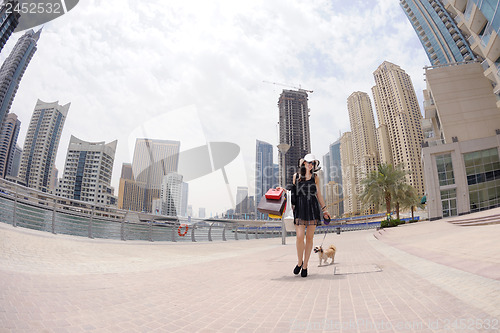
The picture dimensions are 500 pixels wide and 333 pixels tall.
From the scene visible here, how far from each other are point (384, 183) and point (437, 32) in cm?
7430

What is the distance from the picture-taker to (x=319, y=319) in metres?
1.72

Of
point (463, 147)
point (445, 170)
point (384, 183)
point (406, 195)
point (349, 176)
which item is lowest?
point (406, 195)

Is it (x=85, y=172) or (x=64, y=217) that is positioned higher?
(x=85, y=172)

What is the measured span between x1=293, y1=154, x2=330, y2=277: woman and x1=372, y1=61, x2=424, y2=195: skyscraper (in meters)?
91.3

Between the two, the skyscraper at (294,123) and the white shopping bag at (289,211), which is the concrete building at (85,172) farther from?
the white shopping bag at (289,211)

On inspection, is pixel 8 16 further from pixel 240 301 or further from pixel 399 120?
pixel 399 120

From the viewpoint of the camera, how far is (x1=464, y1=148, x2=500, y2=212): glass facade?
26516 mm

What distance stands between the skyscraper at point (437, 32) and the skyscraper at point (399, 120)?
44.3 feet

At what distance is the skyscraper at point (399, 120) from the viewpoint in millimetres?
80562

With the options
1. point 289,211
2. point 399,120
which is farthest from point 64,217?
point 399,120

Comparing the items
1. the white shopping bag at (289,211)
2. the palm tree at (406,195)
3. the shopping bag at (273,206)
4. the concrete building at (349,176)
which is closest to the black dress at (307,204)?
the shopping bag at (273,206)

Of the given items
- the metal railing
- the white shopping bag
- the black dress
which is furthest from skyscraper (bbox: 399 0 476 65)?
the metal railing

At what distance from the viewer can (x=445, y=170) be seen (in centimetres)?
2923

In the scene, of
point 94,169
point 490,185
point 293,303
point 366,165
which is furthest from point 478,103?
point 94,169
